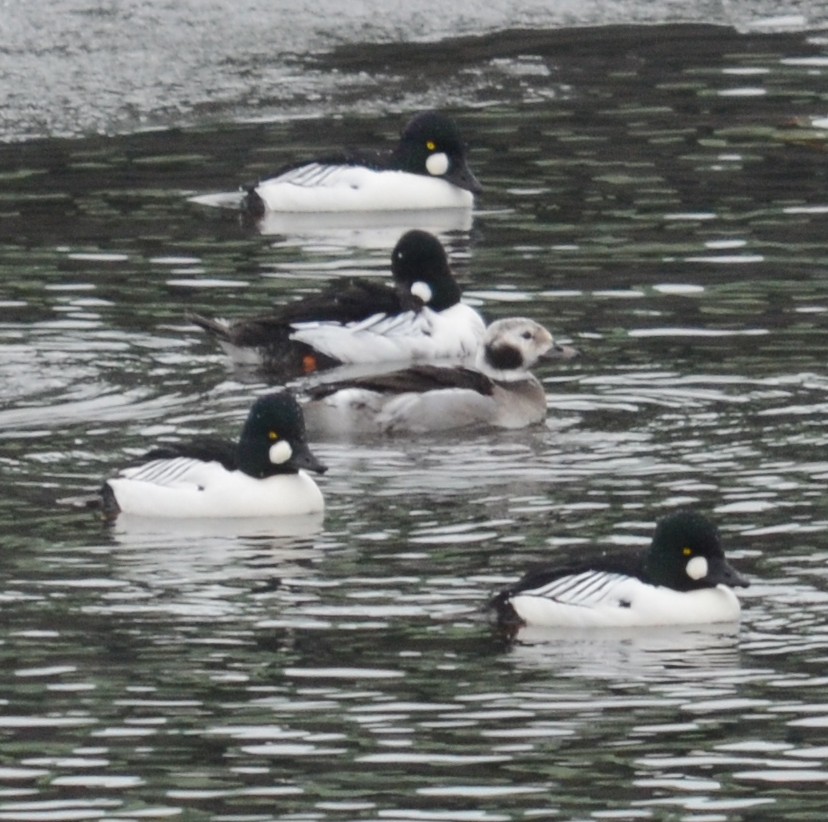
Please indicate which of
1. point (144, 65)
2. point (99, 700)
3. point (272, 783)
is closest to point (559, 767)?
point (272, 783)

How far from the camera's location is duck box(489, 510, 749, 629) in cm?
1132

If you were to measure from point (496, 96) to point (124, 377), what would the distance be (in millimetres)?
8292

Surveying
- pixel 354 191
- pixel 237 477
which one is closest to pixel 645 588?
pixel 237 477

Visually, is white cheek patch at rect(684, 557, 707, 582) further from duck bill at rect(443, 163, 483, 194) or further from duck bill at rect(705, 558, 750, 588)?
duck bill at rect(443, 163, 483, 194)

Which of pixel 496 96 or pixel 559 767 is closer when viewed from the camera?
pixel 559 767

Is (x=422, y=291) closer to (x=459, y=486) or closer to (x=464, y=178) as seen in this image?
(x=459, y=486)

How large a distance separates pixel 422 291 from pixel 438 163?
11.6ft

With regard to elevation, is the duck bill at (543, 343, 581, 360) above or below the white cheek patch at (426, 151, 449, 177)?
below

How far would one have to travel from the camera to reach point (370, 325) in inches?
672

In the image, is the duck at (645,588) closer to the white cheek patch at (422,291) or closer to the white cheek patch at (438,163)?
the white cheek patch at (422,291)

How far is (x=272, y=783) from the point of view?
9.41 m

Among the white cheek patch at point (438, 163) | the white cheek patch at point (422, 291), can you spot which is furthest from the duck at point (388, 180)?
the white cheek patch at point (422, 291)

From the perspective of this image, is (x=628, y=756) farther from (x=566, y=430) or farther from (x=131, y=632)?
(x=566, y=430)

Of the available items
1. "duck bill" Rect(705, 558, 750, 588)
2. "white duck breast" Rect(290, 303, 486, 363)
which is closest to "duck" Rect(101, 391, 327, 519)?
"duck bill" Rect(705, 558, 750, 588)
